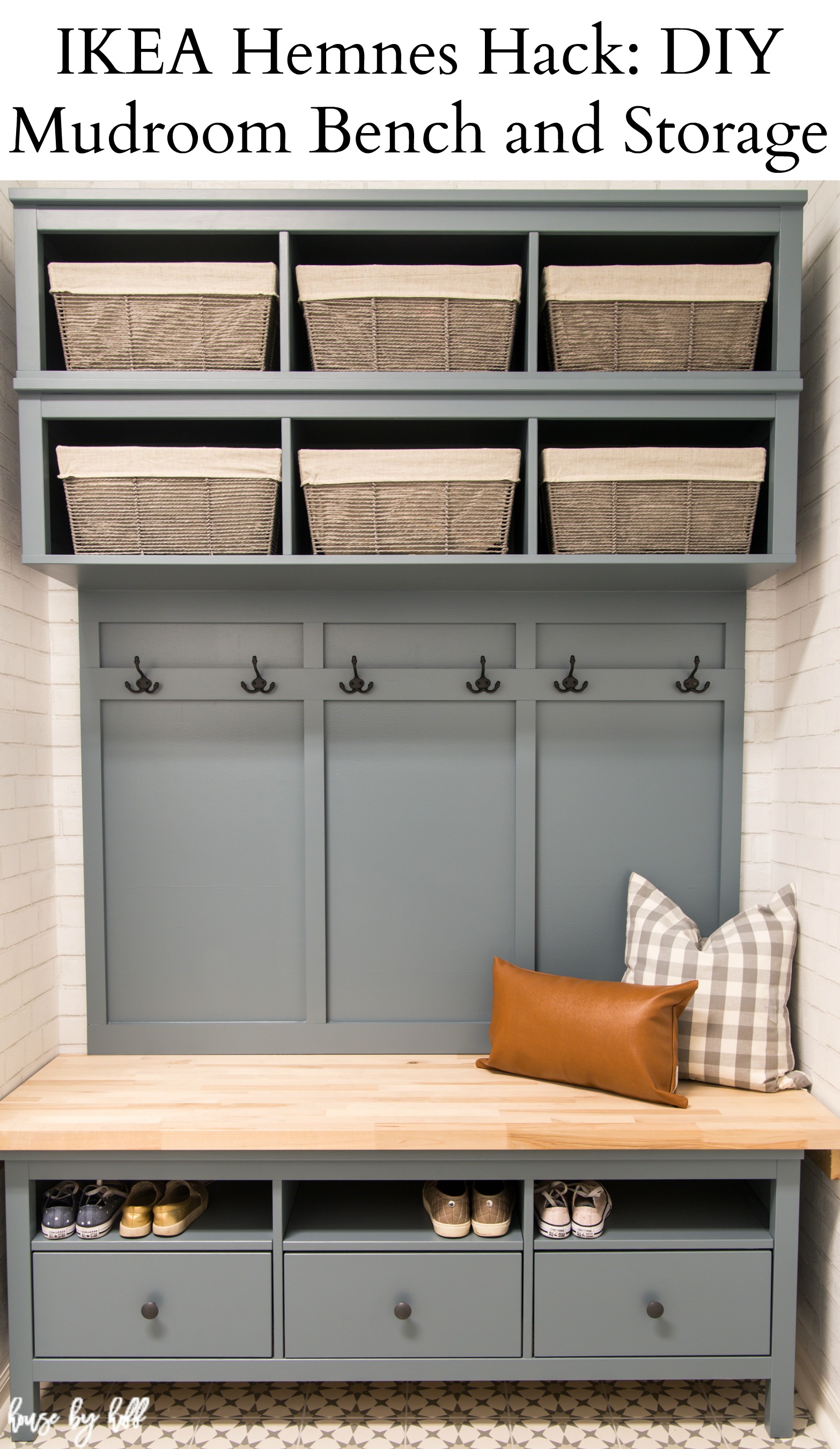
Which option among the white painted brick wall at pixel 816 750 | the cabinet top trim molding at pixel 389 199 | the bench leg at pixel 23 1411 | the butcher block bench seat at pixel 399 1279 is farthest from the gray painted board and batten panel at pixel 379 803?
the cabinet top trim molding at pixel 389 199

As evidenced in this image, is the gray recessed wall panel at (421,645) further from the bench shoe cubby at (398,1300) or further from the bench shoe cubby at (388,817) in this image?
the bench shoe cubby at (398,1300)

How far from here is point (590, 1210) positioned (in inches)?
66.4

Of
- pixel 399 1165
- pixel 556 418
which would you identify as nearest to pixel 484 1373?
pixel 399 1165

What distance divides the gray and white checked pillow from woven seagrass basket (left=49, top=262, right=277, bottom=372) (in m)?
1.67

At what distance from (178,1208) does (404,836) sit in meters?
0.96

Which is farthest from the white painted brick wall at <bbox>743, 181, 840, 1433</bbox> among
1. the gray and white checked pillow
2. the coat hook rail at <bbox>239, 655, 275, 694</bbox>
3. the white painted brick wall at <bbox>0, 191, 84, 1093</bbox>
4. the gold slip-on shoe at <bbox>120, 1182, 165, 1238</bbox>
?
the white painted brick wall at <bbox>0, 191, 84, 1093</bbox>

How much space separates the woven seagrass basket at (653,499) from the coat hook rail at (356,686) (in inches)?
23.4

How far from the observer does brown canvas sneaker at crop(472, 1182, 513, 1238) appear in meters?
1.69

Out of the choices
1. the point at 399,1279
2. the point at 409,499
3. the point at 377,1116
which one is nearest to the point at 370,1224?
the point at 399,1279

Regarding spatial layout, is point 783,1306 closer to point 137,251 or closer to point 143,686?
point 143,686

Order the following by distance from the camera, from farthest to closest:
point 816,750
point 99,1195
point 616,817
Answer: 1. point 616,817
2. point 816,750
3. point 99,1195

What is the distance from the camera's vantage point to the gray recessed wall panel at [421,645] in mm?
2092

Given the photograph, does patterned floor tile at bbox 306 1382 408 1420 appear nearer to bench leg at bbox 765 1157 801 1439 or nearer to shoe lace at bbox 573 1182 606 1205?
shoe lace at bbox 573 1182 606 1205
